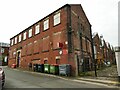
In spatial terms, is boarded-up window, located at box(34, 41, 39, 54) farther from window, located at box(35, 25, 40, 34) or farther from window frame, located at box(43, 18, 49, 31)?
window frame, located at box(43, 18, 49, 31)

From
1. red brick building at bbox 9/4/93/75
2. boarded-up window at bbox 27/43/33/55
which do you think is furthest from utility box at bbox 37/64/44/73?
boarded-up window at bbox 27/43/33/55

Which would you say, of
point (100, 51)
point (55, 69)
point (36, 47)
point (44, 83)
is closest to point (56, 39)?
point (55, 69)

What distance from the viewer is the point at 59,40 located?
20.6 m

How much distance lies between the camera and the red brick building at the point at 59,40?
758 inches

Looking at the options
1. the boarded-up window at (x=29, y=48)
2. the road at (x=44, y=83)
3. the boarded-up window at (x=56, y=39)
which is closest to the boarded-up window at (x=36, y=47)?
the boarded-up window at (x=29, y=48)

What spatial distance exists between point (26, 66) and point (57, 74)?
1258cm

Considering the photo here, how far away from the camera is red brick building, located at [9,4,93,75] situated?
63.2 ft

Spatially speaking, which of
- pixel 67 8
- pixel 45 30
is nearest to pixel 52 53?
pixel 45 30

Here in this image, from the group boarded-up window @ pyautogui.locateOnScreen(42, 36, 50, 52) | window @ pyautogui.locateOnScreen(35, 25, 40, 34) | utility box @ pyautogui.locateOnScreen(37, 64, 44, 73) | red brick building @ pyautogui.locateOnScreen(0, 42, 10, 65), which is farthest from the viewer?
red brick building @ pyautogui.locateOnScreen(0, 42, 10, 65)

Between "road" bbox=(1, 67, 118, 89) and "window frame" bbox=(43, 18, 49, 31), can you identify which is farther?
"window frame" bbox=(43, 18, 49, 31)

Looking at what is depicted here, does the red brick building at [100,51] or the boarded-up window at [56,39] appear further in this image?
the red brick building at [100,51]

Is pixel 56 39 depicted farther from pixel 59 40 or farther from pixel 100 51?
pixel 100 51

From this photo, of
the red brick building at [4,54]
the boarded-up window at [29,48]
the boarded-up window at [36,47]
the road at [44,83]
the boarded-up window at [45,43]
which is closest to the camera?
the road at [44,83]

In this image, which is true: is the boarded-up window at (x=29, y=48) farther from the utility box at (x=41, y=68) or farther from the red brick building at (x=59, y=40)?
the utility box at (x=41, y=68)
